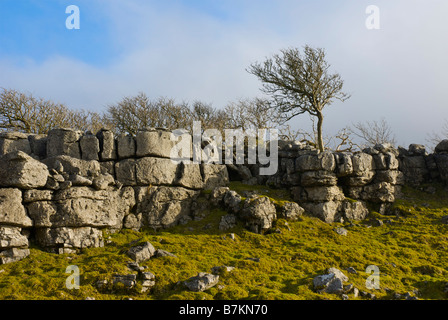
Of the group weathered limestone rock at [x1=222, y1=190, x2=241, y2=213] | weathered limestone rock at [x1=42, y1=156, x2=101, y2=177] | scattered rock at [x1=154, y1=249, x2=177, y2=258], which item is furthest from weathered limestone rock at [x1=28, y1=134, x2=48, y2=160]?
weathered limestone rock at [x1=222, y1=190, x2=241, y2=213]

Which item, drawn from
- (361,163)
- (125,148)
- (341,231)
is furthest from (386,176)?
(125,148)

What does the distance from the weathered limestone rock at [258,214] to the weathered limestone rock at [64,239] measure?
8.48 meters

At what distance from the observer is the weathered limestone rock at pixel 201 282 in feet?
48.6

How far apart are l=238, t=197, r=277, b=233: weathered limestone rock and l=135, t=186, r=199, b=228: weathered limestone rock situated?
3.70 metres

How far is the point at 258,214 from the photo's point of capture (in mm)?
22109

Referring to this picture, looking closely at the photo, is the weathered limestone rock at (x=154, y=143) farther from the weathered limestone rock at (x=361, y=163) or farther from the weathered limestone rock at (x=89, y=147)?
the weathered limestone rock at (x=361, y=163)

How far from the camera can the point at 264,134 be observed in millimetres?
46500

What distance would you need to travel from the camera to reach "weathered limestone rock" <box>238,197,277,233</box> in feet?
72.6

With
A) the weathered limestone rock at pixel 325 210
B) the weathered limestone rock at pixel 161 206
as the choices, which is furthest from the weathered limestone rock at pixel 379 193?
the weathered limestone rock at pixel 161 206

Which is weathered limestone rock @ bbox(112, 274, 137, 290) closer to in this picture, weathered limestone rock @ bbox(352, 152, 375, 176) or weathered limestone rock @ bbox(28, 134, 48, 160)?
weathered limestone rock @ bbox(28, 134, 48, 160)
